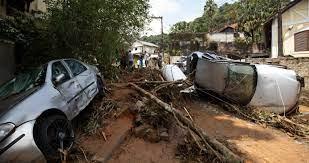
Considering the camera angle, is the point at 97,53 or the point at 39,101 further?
the point at 97,53

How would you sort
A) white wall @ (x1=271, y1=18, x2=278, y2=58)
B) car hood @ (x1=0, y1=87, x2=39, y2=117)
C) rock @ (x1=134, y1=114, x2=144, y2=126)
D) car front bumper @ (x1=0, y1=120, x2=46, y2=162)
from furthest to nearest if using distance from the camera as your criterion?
white wall @ (x1=271, y1=18, x2=278, y2=58), rock @ (x1=134, y1=114, x2=144, y2=126), car hood @ (x1=0, y1=87, x2=39, y2=117), car front bumper @ (x1=0, y1=120, x2=46, y2=162)

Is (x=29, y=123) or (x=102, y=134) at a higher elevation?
(x=29, y=123)

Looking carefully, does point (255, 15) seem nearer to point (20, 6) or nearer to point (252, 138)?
point (20, 6)

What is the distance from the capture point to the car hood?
573cm

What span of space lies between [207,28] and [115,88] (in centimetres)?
5326

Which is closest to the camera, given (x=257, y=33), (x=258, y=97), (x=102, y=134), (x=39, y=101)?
(x=39, y=101)

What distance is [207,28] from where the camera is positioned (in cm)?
6266

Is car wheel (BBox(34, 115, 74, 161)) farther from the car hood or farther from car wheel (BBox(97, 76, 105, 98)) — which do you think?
car wheel (BBox(97, 76, 105, 98))

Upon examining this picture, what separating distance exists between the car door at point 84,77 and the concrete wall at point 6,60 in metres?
4.48

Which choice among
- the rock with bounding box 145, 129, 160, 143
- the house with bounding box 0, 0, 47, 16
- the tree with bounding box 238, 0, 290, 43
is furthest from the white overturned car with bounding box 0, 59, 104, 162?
the tree with bounding box 238, 0, 290, 43

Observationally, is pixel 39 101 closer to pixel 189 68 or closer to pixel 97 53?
pixel 97 53

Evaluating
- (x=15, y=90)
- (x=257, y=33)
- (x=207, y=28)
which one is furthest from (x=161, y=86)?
(x=207, y=28)

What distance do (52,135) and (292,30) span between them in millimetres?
21847

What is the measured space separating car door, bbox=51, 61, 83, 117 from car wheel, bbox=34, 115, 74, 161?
1.85ft
